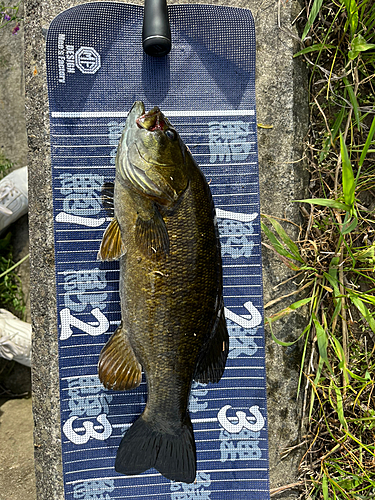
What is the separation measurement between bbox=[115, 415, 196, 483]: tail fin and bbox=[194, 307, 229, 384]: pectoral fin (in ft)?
0.84

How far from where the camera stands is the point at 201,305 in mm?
1780

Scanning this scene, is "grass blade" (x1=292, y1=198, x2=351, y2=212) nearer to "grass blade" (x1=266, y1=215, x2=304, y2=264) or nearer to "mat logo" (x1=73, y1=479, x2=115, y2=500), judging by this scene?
"grass blade" (x1=266, y1=215, x2=304, y2=264)

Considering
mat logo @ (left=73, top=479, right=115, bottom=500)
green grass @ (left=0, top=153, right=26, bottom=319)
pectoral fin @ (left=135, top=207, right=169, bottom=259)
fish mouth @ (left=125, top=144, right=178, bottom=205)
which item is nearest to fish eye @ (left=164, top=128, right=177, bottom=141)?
fish mouth @ (left=125, top=144, right=178, bottom=205)

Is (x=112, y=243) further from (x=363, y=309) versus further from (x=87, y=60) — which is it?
(x=363, y=309)

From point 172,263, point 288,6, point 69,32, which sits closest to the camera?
point 172,263

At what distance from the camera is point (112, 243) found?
6.22 ft

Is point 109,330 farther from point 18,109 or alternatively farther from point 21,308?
point 18,109

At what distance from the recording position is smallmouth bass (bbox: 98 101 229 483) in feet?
5.67

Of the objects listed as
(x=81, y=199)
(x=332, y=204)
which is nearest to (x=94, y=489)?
(x=81, y=199)

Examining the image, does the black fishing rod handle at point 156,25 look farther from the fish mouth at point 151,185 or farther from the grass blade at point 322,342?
the grass blade at point 322,342

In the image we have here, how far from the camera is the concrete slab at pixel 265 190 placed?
2.16 meters

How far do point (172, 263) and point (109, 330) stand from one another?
Answer: 68 cm

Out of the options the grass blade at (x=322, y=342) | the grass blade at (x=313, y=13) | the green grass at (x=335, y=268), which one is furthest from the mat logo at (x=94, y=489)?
the grass blade at (x=313, y=13)

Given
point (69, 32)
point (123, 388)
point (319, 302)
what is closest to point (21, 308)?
point (123, 388)
